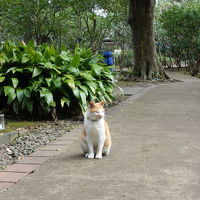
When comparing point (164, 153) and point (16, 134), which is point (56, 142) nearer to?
point (16, 134)

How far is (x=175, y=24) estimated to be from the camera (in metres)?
20.7

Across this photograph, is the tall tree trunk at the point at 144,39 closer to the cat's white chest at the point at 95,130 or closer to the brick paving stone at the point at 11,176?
the cat's white chest at the point at 95,130

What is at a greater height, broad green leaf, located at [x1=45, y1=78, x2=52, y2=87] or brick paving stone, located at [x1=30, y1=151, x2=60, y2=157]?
broad green leaf, located at [x1=45, y1=78, x2=52, y2=87]

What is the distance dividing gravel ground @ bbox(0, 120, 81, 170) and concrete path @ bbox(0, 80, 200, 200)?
1.56 ft

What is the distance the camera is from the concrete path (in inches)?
134

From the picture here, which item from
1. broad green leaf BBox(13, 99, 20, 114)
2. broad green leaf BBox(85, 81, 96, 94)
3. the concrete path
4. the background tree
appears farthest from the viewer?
Answer: the background tree

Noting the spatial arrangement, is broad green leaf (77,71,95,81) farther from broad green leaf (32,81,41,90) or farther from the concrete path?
the concrete path

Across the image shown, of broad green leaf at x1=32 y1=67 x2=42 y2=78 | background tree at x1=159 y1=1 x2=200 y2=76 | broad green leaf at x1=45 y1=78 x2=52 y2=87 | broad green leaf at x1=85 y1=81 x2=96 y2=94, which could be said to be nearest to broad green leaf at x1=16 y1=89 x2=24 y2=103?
broad green leaf at x1=32 y1=67 x2=42 y2=78

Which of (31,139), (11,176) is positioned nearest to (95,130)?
(11,176)

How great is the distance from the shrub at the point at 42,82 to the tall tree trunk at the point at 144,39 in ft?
29.5

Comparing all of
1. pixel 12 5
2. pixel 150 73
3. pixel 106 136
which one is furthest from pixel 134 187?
pixel 150 73

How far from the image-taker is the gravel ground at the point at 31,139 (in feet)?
15.9

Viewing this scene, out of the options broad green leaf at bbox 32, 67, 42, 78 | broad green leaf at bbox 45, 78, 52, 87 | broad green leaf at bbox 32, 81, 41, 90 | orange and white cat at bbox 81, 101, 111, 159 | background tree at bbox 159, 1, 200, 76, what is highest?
background tree at bbox 159, 1, 200, 76

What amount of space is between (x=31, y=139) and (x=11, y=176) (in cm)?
186
